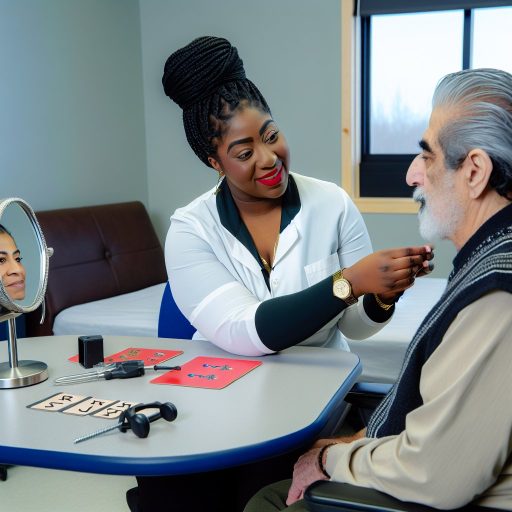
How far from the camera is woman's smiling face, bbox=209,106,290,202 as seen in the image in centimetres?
201

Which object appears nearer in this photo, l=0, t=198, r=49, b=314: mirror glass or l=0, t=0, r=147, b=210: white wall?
l=0, t=198, r=49, b=314: mirror glass

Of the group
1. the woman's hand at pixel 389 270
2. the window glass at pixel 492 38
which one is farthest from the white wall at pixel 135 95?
the woman's hand at pixel 389 270

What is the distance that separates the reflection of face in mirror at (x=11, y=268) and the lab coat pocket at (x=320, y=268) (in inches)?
31.0

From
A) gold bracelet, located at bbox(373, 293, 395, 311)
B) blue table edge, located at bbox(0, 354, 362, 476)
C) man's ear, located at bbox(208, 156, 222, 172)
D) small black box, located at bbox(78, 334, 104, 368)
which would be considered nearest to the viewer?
blue table edge, located at bbox(0, 354, 362, 476)

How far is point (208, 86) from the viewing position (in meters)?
2.03

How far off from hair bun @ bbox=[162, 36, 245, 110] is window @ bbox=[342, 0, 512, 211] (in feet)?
7.70

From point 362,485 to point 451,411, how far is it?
0.83ft

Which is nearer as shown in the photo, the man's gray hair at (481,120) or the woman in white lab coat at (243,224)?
the man's gray hair at (481,120)

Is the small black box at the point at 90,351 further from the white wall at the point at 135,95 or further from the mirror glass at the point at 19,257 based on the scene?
the white wall at the point at 135,95

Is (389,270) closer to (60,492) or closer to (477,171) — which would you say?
(477,171)

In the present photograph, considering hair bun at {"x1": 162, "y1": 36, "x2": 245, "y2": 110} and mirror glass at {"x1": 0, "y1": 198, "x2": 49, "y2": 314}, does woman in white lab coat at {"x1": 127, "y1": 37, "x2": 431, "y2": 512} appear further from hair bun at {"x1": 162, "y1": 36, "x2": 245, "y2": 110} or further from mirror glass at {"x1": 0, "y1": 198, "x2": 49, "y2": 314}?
mirror glass at {"x1": 0, "y1": 198, "x2": 49, "y2": 314}

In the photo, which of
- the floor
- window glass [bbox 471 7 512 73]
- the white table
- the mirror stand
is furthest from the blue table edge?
window glass [bbox 471 7 512 73]

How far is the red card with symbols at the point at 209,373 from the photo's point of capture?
64.6 inches

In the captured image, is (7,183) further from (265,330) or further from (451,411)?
(451,411)
